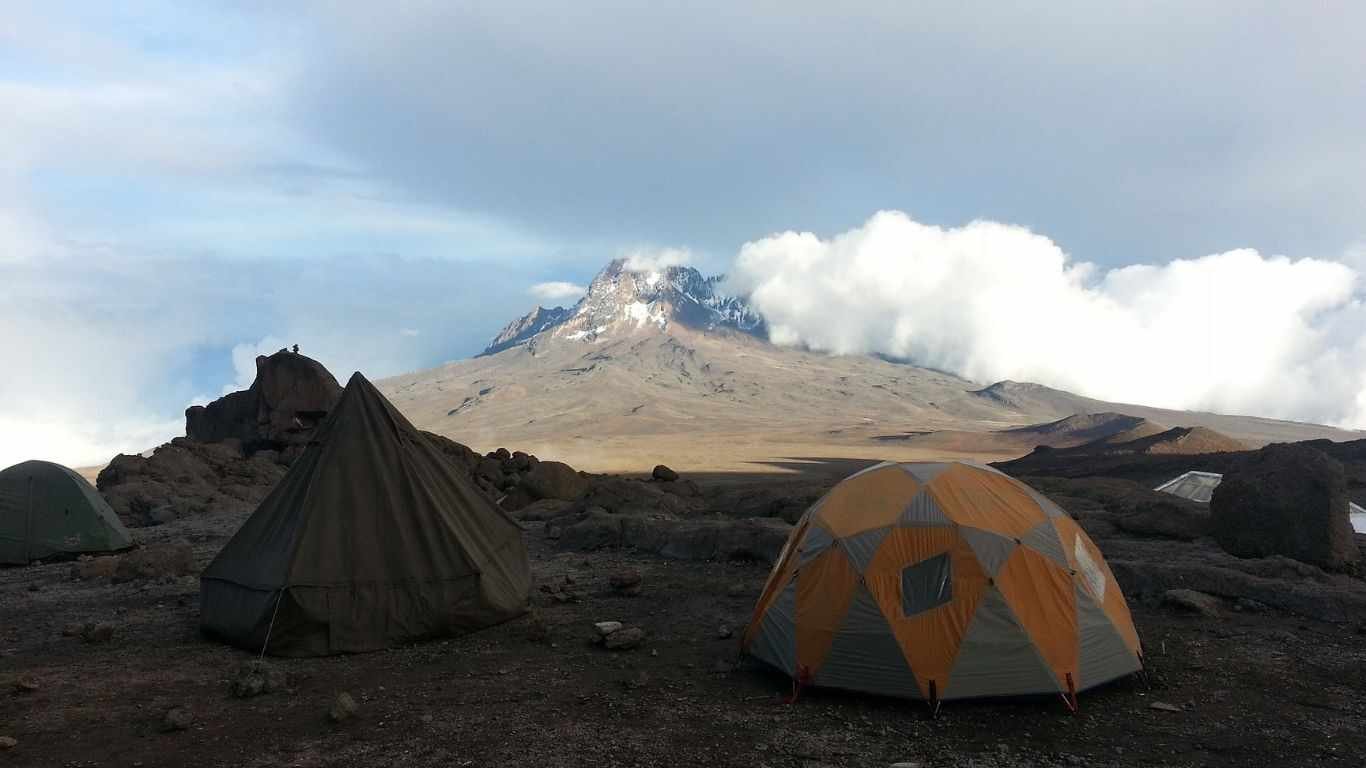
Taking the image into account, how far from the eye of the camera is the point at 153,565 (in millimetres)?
13062

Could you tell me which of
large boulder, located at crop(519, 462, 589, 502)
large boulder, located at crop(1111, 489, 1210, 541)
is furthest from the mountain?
large boulder, located at crop(1111, 489, 1210, 541)

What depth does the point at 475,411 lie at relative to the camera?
154 m

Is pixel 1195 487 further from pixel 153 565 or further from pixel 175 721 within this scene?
pixel 153 565

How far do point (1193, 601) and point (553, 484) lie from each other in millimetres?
17462

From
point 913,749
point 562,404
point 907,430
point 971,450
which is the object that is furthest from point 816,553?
point 562,404

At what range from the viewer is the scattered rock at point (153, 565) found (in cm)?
1297

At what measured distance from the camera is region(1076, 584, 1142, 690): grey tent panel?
7223 mm

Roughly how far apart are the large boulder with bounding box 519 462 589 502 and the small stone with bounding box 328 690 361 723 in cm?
1595

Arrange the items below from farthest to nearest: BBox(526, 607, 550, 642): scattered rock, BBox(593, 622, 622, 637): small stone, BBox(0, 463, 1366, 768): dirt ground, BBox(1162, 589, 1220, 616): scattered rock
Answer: BBox(1162, 589, 1220, 616): scattered rock
BBox(526, 607, 550, 642): scattered rock
BBox(593, 622, 622, 637): small stone
BBox(0, 463, 1366, 768): dirt ground

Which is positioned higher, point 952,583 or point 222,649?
point 952,583

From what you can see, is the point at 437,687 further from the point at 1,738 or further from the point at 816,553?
the point at 816,553

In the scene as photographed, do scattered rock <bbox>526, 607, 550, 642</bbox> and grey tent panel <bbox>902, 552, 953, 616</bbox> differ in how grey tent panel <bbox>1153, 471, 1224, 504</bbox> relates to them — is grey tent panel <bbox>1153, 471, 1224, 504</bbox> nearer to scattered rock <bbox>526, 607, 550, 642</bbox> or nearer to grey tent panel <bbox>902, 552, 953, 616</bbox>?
grey tent panel <bbox>902, 552, 953, 616</bbox>

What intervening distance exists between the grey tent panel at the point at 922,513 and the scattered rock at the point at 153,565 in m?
12.2

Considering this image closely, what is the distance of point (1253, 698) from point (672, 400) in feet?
493
